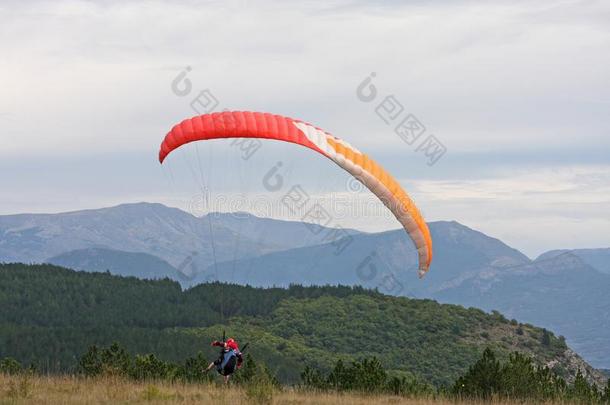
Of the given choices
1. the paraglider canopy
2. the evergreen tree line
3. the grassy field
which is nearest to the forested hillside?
the evergreen tree line

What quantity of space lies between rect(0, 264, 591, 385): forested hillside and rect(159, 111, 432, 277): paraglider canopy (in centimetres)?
7716

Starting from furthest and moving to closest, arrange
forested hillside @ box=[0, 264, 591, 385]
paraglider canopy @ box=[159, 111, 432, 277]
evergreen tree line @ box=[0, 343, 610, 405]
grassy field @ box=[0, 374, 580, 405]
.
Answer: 1. forested hillside @ box=[0, 264, 591, 385]
2. paraglider canopy @ box=[159, 111, 432, 277]
3. evergreen tree line @ box=[0, 343, 610, 405]
4. grassy field @ box=[0, 374, 580, 405]

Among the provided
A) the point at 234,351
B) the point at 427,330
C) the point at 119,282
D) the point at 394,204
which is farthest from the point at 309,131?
the point at 119,282

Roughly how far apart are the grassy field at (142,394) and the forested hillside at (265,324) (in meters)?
80.6

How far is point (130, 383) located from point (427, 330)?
122m

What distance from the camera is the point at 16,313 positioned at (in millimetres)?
150250

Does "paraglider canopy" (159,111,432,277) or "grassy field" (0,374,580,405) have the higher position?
"paraglider canopy" (159,111,432,277)

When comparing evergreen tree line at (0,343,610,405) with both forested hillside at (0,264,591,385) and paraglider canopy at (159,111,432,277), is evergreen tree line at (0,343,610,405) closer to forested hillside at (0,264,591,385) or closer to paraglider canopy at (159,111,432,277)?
paraglider canopy at (159,111,432,277)

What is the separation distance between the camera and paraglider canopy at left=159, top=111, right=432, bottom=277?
3122 centimetres

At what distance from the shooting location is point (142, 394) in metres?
24.7

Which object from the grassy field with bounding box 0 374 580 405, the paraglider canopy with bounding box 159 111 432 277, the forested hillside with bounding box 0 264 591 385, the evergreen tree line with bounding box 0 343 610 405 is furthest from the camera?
the forested hillside with bounding box 0 264 591 385

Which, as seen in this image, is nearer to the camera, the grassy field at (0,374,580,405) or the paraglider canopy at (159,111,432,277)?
the grassy field at (0,374,580,405)

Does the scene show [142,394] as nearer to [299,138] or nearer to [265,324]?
[299,138]

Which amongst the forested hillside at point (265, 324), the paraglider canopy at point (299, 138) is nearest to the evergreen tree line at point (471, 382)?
the paraglider canopy at point (299, 138)
